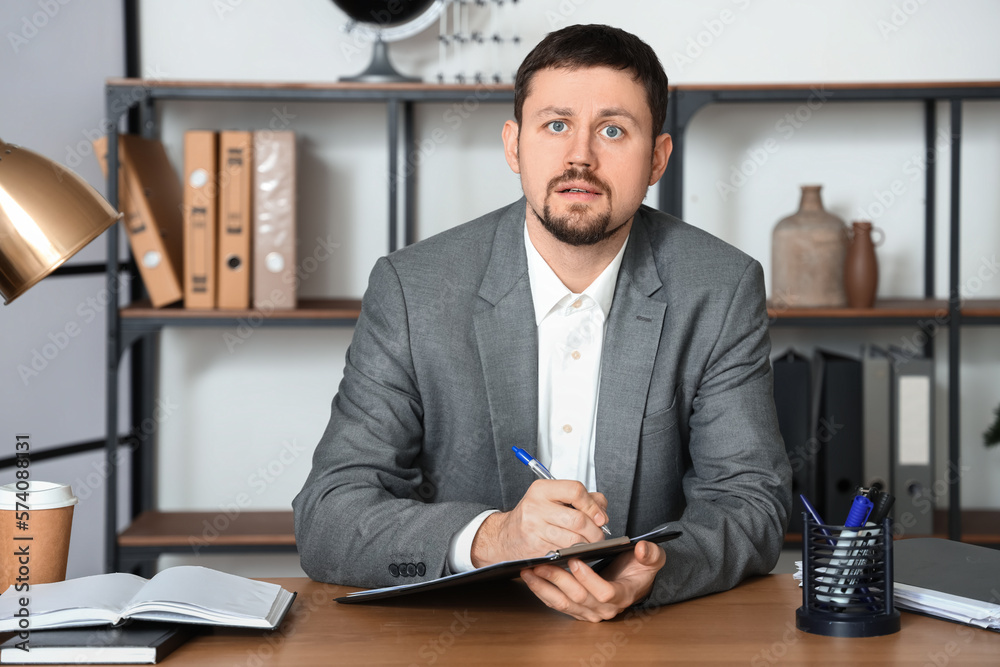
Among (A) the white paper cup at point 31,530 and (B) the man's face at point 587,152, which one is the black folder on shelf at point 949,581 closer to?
(B) the man's face at point 587,152

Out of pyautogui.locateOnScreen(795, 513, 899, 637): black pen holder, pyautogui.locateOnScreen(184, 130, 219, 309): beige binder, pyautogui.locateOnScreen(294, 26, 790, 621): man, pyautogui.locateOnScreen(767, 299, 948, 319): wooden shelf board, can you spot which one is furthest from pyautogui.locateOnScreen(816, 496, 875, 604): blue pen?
pyautogui.locateOnScreen(184, 130, 219, 309): beige binder

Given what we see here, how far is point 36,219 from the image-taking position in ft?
3.10

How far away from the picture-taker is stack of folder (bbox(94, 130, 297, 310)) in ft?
7.69

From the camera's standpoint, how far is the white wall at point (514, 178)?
2.60m

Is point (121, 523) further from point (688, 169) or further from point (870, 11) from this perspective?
point (870, 11)

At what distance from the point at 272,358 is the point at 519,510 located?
1.71m

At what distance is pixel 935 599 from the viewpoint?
1.05 metres

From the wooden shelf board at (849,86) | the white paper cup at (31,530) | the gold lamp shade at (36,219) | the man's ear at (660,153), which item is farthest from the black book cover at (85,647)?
the wooden shelf board at (849,86)

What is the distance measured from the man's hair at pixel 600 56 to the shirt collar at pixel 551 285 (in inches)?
8.9

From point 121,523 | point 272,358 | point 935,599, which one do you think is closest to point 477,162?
point 272,358

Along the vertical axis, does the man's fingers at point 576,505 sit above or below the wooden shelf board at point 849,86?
below

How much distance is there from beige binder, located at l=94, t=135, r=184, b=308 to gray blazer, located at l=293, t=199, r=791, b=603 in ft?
3.32

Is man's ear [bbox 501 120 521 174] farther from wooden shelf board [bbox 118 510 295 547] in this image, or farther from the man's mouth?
wooden shelf board [bbox 118 510 295 547]

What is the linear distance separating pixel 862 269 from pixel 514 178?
947 millimetres
